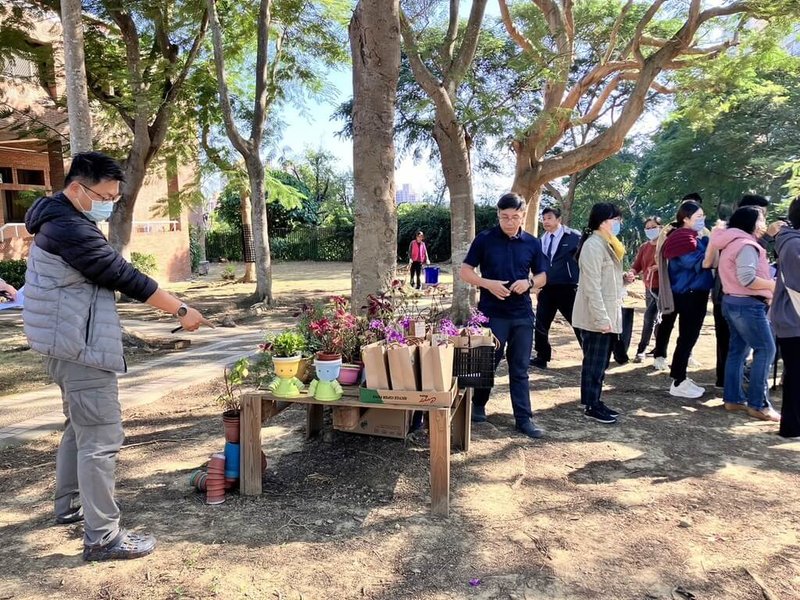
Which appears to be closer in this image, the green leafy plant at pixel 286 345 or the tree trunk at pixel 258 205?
the green leafy plant at pixel 286 345

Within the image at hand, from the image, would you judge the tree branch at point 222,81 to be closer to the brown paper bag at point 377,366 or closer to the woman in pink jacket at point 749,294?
the woman in pink jacket at point 749,294

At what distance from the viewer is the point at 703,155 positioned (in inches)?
848

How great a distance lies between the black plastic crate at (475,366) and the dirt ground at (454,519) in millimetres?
625

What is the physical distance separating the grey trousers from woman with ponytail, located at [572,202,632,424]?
3.44m

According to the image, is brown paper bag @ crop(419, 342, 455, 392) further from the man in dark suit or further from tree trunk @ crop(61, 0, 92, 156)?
tree trunk @ crop(61, 0, 92, 156)

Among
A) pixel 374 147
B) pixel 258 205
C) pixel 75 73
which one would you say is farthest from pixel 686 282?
pixel 258 205

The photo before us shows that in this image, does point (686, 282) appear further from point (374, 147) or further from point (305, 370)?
point (305, 370)

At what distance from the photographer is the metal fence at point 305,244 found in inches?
1271

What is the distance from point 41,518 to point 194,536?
3.14 ft

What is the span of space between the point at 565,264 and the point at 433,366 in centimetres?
368

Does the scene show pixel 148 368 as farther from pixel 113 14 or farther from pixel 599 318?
pixel 113 14

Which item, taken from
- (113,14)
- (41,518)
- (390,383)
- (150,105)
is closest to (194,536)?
(41,518)

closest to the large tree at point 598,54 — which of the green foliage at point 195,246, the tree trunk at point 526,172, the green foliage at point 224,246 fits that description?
the tree trunk at point 526,172

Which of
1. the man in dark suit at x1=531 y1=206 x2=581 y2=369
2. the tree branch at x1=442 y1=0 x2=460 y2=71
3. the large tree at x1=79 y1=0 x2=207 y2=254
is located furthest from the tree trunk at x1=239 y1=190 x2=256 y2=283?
the man in dark suit at x1=531 y1=206 x2=581 y2=369
